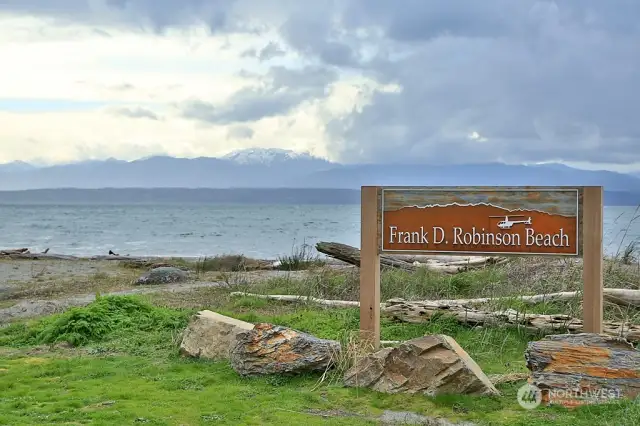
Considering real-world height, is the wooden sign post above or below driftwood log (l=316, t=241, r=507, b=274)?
above

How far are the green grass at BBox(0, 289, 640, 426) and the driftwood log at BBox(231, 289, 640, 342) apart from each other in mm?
145

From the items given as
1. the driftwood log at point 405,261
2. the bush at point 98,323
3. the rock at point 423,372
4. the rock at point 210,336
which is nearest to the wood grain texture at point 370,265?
the rock at point 423,372

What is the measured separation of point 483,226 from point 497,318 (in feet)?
6.76

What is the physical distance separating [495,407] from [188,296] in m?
9.50

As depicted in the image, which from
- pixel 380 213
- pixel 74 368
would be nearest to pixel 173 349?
pixel 74 368

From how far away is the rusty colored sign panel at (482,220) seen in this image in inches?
313

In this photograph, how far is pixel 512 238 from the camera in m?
8.05

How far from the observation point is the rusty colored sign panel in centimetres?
794

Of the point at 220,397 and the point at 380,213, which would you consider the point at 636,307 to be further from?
the point at 220,397

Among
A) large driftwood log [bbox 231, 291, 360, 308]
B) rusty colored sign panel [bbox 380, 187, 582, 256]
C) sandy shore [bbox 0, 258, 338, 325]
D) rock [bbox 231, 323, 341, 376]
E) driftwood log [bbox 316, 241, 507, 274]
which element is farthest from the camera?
driftwood log [bbox 316, 241, 507, 274]

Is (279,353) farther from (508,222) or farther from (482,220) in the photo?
(508,222)

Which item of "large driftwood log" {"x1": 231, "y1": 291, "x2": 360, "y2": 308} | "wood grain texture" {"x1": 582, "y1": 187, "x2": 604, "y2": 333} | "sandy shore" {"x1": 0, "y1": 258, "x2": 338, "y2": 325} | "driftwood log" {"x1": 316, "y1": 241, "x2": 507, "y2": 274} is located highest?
"wood grain texture" {"x1": 582, "y1": 187, "x2": 604, "y2": 333}

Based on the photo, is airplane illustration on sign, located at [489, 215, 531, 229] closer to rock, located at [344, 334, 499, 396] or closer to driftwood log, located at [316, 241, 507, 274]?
rock, located at [344, 334, 499, 396]

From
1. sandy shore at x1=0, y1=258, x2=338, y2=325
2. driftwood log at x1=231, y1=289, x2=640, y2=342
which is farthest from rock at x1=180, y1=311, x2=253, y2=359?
sandy shore at x1=0, y1=258, x2=338, y2=325
